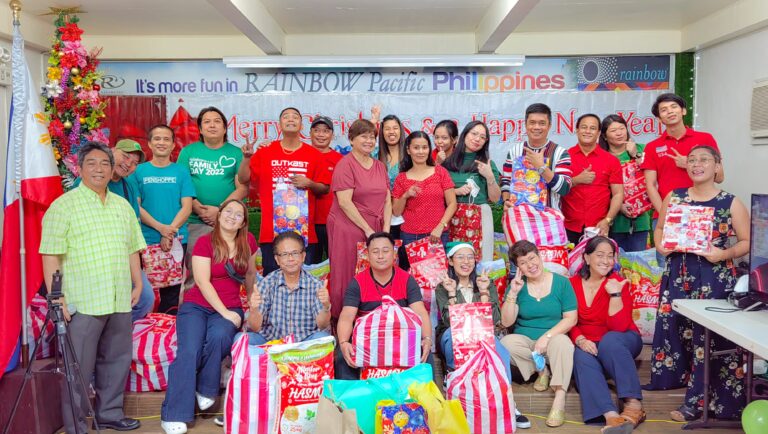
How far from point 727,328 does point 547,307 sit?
1.16m

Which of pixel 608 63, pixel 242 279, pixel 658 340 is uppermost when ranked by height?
pixel 608 63

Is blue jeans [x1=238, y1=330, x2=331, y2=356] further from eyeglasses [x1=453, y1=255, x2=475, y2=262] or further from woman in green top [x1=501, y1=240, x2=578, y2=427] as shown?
woman in green top [x1=501, y1=240, x2=578, y2=427]

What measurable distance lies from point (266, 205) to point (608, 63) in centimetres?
474

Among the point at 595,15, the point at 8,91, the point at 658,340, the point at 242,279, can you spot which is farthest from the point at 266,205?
the point at 595,15

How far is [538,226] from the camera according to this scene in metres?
4.46

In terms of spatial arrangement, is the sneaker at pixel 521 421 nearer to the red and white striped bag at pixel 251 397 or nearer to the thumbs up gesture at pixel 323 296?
the thumbs up gesture at pixel 323 296

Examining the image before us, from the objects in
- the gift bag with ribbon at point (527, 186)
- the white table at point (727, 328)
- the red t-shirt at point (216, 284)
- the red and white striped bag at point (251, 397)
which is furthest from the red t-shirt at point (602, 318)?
the red t-shirt at point (216, 284)

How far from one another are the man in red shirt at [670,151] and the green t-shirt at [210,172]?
9.57 feet

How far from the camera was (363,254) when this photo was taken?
4.25 metres

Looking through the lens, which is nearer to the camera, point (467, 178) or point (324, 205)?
point (467, 178)

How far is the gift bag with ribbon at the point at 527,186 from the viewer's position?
4.54 metres

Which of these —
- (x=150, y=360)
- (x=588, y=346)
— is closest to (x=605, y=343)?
(x=588, y=346)

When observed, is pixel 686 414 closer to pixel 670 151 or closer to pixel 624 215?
pixel 624 215

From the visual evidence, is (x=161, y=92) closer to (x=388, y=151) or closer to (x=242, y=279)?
(x=388, y=151)
